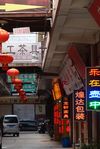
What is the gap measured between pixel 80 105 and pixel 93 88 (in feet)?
18.9

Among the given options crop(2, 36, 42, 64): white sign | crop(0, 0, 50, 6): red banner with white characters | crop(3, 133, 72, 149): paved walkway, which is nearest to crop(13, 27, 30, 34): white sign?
crop(0, 0, 50, 6): red banner with white characters

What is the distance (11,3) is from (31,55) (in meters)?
10.2

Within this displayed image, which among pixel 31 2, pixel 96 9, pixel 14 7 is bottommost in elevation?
pixel 96 9

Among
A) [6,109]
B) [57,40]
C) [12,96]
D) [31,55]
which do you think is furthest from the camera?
[6,109]

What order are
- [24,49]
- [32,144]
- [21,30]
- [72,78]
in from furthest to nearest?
[32,144], [24,49], [72,78], [21,30]

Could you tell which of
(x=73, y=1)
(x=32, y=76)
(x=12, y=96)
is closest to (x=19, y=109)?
(x=12, y=96)

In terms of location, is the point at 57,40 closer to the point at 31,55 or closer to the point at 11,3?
the point at 11,3

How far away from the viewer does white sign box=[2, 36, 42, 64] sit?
24.9 m

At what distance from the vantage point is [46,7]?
1541 cm

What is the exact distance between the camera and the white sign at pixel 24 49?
81.8 ft

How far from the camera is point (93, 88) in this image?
41.5ft

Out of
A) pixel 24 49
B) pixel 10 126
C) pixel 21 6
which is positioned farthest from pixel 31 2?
pixel 10 126

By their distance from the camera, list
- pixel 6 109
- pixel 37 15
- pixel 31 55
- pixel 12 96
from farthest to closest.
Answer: pixel 6 109, pixel 12 96, pixel 31 55, pixel 37 15

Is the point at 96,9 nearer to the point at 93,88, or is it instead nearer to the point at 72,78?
the point at 93,88
